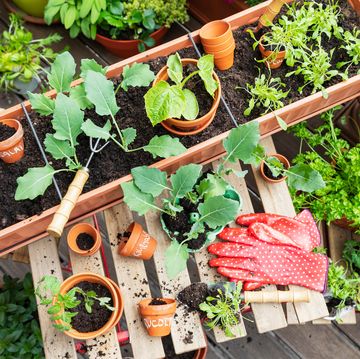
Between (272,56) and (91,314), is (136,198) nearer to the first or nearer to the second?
(91,314)

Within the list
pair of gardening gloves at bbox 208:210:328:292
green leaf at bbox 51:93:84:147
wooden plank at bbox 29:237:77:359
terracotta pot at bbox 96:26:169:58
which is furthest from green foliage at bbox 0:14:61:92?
pair of gardening gloves at bbox 208:210:328:292

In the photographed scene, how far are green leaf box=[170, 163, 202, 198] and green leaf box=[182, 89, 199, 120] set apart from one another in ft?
0.49

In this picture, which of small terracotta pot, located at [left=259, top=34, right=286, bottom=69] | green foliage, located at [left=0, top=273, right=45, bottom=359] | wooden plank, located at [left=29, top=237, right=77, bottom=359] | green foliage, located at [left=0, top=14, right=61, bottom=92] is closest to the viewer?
wooden plank, located at [left=29, top=237, right=77, bottom=359]

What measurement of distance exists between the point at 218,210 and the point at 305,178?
1.06ft

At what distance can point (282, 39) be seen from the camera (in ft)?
5.21

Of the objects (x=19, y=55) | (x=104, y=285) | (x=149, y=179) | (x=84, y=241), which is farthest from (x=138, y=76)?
(x=19, y=55)

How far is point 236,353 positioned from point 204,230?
2.88ft

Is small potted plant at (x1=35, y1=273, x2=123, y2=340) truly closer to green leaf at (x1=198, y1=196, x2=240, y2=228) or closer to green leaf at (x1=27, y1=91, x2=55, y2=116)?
green leaf at (x1=198, y1=196, x2=240, y2=228)

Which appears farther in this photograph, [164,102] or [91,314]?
[91,314]

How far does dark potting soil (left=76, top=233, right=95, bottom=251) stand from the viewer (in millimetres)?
1579

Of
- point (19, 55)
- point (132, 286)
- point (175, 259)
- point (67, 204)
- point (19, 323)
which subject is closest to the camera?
point (67, 204)

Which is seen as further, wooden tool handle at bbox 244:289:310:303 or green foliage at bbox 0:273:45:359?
green foliage at bbox 0:273:45:359

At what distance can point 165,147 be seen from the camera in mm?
1434

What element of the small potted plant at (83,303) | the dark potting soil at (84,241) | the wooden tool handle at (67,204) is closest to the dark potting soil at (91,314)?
the small potted plant at (83,303)
